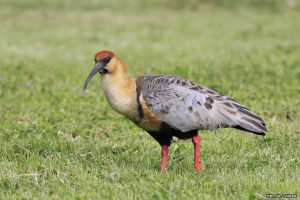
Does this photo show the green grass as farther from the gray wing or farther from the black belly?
the gray wing

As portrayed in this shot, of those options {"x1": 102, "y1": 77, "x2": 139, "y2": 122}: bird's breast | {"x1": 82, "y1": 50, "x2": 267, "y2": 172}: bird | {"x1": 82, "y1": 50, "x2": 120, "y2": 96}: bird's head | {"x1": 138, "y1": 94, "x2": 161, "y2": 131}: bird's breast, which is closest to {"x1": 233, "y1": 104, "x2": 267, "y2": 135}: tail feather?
{"x1": 82, "y1": 50, "x2": 267, "y2": 172}: bird

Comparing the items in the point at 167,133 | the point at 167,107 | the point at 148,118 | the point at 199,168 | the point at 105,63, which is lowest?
the point at 199,168

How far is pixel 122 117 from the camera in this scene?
9.48 m

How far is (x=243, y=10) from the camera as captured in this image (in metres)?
21.5

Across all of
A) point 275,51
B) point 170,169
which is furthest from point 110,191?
point 275,51

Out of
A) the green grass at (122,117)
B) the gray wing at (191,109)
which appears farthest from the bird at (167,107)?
the green grass at (122,117)

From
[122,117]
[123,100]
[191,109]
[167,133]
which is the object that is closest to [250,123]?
[191,109]

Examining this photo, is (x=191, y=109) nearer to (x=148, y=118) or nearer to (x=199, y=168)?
(x=148, y=118)

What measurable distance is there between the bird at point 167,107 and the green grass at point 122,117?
40 centimetres

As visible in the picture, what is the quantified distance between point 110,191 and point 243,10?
16.3 m

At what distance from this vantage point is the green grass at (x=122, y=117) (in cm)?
616

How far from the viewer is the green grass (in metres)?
6.16

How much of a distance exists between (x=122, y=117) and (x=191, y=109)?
113 inches

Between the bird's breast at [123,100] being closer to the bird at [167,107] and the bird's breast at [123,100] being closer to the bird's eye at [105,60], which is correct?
the bird at [167,107]
